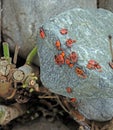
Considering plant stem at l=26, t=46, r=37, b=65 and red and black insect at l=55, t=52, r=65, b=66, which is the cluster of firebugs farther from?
plant stem at l=26, t=46, r=37, b=65

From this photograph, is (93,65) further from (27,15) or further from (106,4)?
(106,4)

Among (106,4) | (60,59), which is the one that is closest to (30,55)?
(60,59)

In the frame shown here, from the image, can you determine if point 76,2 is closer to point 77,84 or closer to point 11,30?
point 11,30

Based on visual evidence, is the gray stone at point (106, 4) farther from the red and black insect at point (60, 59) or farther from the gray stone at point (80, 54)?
the red and black insect at point (60, 59)

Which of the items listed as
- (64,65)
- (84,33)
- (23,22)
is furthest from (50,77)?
(23,22)

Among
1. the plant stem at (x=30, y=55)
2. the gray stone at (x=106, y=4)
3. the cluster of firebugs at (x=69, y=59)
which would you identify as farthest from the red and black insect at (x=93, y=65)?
the gray stone at (x=106, y=4)

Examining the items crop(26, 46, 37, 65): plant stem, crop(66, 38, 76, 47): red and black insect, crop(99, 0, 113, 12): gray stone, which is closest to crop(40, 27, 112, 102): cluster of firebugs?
crop(66, 38, 76, 47): red and black insect
